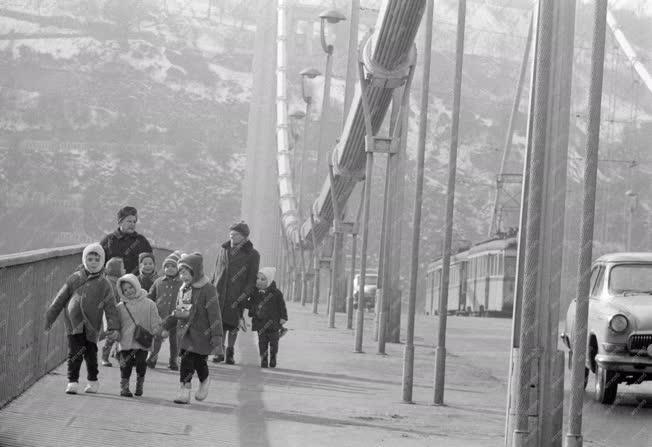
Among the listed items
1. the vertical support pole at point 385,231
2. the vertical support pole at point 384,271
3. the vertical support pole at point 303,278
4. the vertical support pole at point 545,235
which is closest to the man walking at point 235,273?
the vertical support pole at point 384,271

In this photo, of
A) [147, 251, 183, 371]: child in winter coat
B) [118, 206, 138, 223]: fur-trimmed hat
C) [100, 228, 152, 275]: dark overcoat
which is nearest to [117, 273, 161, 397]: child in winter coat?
[118, 206, 138, 223]: fur-trimmed hat

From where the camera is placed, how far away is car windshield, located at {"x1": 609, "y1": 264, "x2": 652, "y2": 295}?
51.4 ft

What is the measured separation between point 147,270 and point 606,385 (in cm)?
492

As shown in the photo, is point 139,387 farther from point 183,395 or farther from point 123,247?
point 123,247

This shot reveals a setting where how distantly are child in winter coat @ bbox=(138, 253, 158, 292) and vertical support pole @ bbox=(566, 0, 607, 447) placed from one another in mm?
6809

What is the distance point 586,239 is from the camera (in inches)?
361

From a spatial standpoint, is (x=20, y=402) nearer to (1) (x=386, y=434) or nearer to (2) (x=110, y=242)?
(1) (x=386, y=434)

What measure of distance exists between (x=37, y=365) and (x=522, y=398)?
544 cm

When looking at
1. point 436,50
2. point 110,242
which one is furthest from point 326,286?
point 436,50

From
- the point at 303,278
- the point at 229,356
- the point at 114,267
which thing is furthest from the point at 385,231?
the point at 303,278

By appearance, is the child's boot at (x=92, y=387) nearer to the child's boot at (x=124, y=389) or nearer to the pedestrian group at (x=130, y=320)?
the pedestrian group at (x=130, y=320)

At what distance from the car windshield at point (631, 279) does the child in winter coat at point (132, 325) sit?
18.0 ft

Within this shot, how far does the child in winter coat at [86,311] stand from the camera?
11953mm

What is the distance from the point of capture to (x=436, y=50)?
178m
